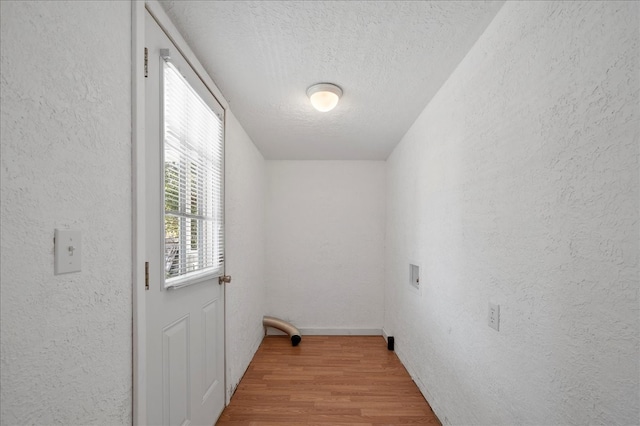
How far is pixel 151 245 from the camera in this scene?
1269mm

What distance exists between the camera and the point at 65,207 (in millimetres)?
841

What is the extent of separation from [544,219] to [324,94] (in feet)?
4.77

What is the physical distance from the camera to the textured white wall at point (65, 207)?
27.7 inches

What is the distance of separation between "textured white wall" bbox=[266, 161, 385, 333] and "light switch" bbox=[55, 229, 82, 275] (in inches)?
122

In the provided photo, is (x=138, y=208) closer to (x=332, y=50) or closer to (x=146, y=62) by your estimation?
(x=146, y=62)

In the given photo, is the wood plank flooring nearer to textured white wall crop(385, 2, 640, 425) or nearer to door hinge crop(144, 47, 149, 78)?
textured white wall crop(385, 2, 640, 425)

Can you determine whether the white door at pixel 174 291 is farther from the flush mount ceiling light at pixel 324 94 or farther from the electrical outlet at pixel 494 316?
the electrical outlet at pixel 494 316

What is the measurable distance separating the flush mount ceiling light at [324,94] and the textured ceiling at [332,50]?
0.14 ft

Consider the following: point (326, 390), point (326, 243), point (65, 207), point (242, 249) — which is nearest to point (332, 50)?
point (65, 207)

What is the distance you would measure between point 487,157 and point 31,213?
1.70m

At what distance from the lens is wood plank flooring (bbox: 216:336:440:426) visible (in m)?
2.11

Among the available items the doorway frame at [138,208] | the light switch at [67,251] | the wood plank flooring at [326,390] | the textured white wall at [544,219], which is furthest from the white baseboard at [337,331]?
the light switch at [67,251]

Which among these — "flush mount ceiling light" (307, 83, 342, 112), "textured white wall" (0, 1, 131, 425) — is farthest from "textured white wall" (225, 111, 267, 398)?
"textured white wall" (0, 1, 131, 425)

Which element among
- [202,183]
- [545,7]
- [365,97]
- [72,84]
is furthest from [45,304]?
[365,97]
